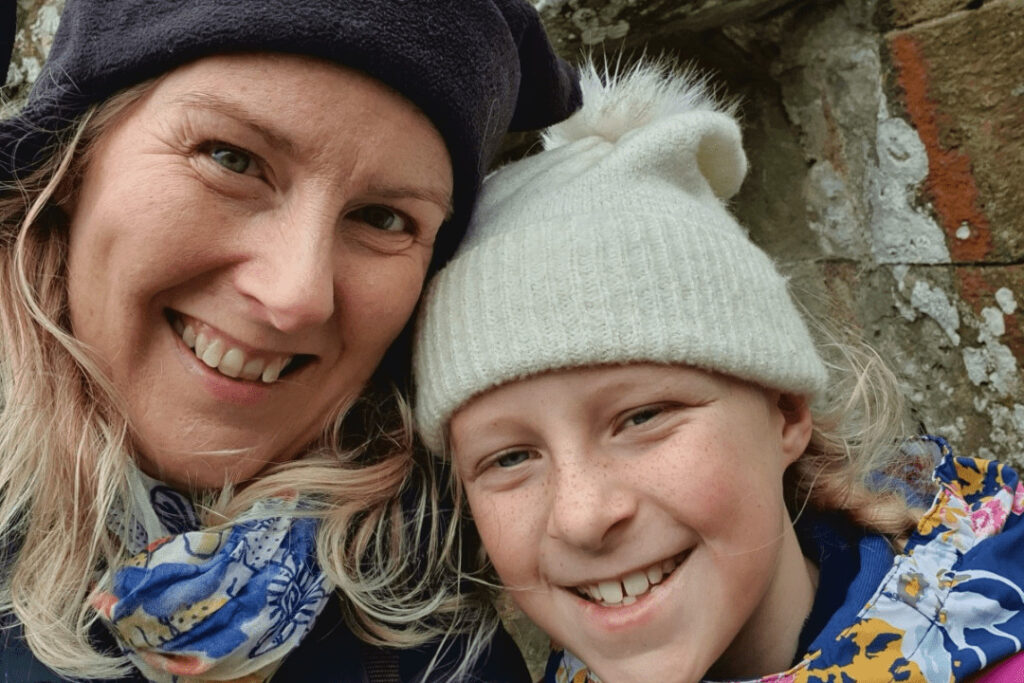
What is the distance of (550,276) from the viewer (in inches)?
57.9

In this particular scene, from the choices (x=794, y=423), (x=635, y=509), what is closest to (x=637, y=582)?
(x=635, y=509)

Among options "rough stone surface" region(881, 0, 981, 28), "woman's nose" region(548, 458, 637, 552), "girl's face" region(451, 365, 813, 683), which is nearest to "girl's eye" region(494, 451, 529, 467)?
"girl's face" region(451, 365, 813, 683)

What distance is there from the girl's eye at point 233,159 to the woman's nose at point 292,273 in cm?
10

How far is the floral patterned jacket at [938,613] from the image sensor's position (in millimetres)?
1354

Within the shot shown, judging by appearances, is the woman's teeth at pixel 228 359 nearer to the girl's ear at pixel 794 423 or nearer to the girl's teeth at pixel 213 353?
the girl's teeth at pixel 213 353

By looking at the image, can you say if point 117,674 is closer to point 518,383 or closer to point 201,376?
point 201,376

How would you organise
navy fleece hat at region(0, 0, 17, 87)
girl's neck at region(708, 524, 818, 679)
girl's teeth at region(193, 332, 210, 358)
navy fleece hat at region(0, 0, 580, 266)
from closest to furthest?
navy fleece hat at region(0, 0, 580, 266)
girl's teeth at region(193, 332, 210, 358)
girl's neck at region(708, 524, 818, 679)
navy fleece hat at region(0, 0, 17, 87)

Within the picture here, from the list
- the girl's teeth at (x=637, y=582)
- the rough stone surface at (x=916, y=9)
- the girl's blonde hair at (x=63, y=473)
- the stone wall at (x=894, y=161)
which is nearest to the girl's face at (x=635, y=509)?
the girl's teeth at (x=637, y=582)

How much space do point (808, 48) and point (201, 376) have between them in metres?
1.63

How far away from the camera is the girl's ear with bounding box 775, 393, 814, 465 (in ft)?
5.19

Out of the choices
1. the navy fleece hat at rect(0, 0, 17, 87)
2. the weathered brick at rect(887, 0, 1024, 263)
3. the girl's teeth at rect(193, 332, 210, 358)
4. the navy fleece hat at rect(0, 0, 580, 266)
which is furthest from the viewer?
the weathered brick at rect(887, 0, 1024, 263)

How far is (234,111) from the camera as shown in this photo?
4.34ft

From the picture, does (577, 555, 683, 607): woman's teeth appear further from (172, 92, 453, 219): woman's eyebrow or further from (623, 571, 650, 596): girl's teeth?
(172, 92, 453, 219): woman's eyebrow

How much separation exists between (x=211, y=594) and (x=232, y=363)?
13.5 inches
